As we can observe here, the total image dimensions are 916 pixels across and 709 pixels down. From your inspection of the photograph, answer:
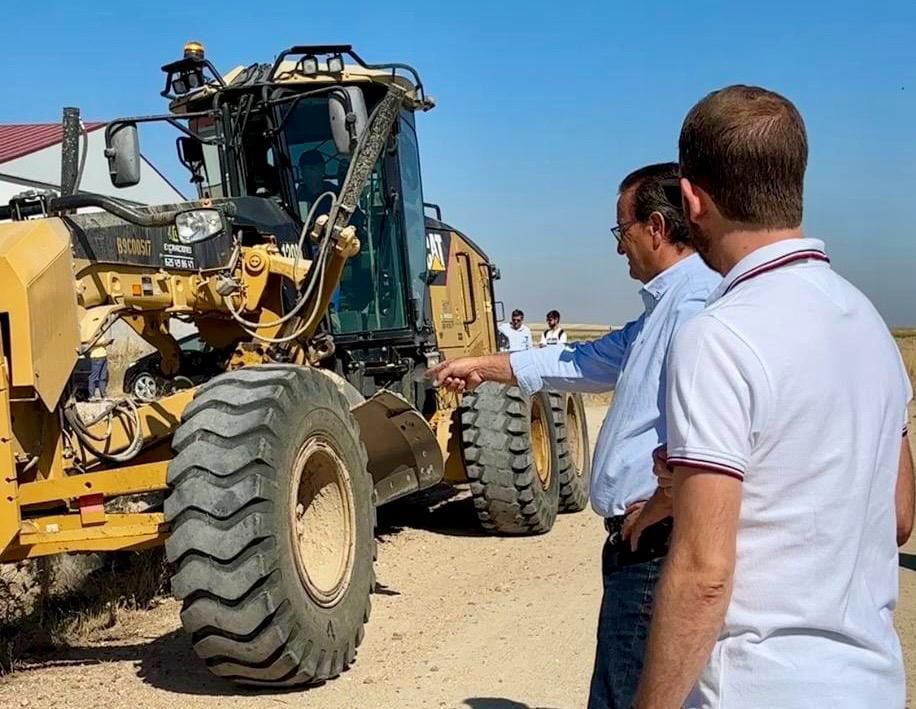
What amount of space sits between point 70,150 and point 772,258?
492cm

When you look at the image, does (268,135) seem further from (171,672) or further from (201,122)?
(171,672)

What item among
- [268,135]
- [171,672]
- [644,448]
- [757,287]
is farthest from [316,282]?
[757,287]

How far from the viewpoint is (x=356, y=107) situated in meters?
5.82

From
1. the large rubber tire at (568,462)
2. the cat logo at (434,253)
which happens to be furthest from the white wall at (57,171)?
the cat logo at (434,253)

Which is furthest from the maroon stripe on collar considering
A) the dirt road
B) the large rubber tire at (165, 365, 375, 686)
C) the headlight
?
the headlight

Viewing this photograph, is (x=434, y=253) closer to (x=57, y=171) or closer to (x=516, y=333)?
(x=516, y=333)

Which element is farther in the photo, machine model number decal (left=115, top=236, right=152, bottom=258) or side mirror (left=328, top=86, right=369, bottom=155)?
side mirror (left=328, top=86, right=369, bottom=155)

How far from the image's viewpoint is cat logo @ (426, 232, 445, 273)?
28.2 ft

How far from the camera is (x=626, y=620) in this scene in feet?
8.96

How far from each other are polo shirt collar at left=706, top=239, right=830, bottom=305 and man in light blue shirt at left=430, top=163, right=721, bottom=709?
79 cm

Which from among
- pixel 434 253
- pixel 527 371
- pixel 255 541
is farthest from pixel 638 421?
pixel 434 253

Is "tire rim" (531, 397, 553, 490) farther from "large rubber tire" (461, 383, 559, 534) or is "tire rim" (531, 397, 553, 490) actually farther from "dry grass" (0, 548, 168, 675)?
"dry grass" (0, 548, 168, 675)

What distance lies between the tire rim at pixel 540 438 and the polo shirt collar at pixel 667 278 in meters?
6.23

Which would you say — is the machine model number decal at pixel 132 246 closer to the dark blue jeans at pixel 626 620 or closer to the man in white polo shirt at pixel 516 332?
the dark blue jeans at pixel 626 620
